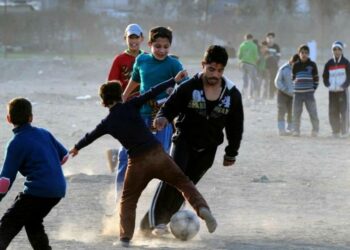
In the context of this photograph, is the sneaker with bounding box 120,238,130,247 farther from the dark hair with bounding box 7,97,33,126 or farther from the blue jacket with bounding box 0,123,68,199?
the dark hair with bounding box 7,97,33,126

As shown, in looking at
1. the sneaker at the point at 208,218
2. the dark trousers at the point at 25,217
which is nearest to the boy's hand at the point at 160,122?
the sneaker at the point at 208,218

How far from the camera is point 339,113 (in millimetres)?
22375

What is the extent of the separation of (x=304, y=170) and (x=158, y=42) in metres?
6.00

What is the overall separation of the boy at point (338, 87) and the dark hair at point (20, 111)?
1439cm

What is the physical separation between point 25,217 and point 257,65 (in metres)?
26.3

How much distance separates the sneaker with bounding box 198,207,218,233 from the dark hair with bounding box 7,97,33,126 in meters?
1.63

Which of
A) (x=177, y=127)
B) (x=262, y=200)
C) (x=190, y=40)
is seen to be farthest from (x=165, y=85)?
(x=190, y=40)

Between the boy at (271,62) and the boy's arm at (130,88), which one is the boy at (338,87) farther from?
the boy's arm at (130,88)

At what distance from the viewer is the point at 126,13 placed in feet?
218

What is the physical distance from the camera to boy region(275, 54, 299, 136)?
73.8 ft

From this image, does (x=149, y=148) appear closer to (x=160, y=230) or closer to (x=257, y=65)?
(x=160, y=230)

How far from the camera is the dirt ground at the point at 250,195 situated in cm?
979

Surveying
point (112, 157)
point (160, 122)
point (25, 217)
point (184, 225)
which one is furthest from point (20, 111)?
point (112, 157)

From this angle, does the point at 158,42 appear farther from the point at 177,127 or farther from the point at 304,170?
the point at 304,170
